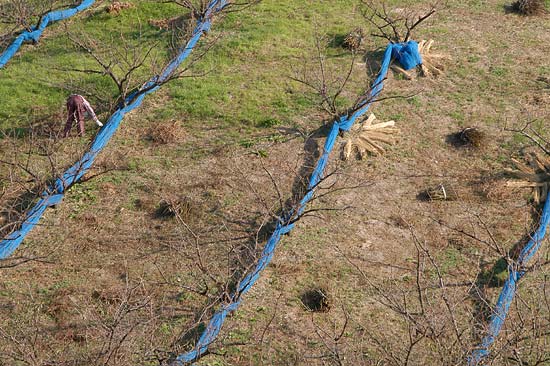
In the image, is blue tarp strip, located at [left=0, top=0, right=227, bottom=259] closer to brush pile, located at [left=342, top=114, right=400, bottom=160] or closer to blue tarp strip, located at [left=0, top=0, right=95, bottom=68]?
blue tarp strip, located at [left=0, top=0, right=95, bottom=68]

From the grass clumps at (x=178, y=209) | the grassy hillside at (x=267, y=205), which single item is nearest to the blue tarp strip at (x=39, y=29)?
the grassy hillside at (x=267, y=205)

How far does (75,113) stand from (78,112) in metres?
0.07

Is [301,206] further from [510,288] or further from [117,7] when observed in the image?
[117,7]

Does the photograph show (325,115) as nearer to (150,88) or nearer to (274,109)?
(274,109)

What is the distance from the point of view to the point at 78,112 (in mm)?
13969

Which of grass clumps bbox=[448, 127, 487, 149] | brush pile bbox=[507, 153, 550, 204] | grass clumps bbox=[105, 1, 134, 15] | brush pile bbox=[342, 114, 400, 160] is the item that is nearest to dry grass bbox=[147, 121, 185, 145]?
brush pile bbox=[342, 114, 400, 160]

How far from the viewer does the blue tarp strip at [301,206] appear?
10.1 meters

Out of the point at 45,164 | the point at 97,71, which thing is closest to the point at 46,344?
the point at 45,164

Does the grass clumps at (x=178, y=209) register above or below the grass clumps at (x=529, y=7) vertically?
above

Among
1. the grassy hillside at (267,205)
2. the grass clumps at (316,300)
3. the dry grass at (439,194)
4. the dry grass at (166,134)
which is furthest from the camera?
the dry grass at (166,134)

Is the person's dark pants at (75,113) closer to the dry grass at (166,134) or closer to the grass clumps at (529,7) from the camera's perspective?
the dry grass at (166,134)

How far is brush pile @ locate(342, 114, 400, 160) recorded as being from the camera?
1369 centimetres

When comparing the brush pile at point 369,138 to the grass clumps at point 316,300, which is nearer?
the grass clumps at point 316,300

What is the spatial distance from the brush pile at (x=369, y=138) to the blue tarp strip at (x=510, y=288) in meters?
3.19
